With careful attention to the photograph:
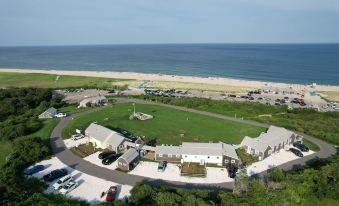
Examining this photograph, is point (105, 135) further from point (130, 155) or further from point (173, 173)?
point (173, 173)

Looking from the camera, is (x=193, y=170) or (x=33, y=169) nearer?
(x=33, y=169)

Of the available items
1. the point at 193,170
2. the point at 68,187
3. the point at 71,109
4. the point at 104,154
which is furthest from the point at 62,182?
the point at 71,109

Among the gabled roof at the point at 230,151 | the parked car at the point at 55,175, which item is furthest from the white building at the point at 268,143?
the parked car at the point at 55,175

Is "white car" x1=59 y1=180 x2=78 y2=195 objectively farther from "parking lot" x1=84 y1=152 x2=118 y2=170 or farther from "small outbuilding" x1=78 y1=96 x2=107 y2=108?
"small outbuilding" x1=78 y1=96 x2=107 y2=108

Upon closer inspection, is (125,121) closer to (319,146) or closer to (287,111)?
(319,146)

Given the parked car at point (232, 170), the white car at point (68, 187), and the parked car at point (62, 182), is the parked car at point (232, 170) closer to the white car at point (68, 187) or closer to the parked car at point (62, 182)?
the white car at point (68, 187)

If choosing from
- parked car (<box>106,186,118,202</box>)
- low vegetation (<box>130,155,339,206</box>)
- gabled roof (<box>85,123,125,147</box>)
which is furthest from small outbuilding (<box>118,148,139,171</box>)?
low vegetation (<box>130,155,339,206</box>)
